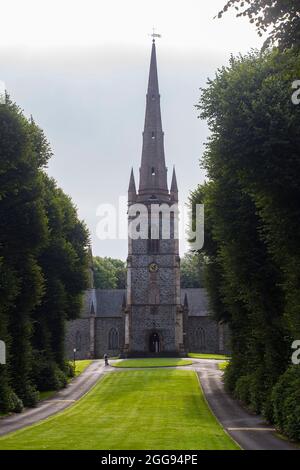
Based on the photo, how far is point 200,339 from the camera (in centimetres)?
9306

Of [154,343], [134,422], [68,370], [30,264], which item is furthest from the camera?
[154,343]

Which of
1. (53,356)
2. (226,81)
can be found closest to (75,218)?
(53,356)

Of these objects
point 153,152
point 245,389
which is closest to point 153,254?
point 153,152

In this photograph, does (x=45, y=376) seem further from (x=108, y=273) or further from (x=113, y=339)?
(x=108, y=273)

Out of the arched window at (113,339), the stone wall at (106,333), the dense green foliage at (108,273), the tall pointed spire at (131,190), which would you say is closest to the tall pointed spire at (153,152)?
the tall pointed spire at (131,190)

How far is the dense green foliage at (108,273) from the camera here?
11800 centimetres

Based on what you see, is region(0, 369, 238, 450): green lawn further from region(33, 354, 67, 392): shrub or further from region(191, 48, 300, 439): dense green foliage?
region(191, 48, 300, 439): dense green foliage

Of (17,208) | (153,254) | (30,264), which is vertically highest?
(153,254)

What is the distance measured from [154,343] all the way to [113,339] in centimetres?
1196

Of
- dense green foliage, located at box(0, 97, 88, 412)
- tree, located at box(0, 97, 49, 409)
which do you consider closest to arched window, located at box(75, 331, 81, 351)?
dense green foliage, located at box(0, 97, 88, 412)

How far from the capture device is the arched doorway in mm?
82312

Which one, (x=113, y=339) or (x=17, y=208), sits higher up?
(x=17, y=208)

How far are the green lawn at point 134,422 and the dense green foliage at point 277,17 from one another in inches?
508

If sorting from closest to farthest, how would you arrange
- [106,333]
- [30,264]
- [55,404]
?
1. [30,264]
2. [55,404]
3. [106,333]
